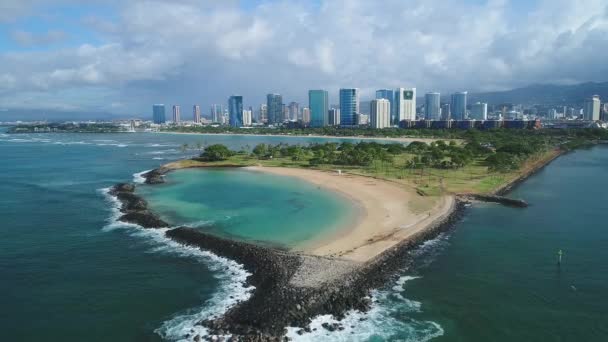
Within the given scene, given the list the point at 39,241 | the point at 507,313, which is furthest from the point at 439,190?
the point at 39,241

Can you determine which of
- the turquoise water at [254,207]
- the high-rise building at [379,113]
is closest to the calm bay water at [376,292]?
the turquoise water at [254,207]

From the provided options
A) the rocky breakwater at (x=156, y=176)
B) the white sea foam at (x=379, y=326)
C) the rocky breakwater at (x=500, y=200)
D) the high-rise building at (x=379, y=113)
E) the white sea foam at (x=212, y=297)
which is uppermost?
the high-rise building at (x=379, y=113)

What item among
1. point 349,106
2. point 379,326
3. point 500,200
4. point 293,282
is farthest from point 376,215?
point 349,106

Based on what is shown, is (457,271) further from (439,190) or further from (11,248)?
(11,248)

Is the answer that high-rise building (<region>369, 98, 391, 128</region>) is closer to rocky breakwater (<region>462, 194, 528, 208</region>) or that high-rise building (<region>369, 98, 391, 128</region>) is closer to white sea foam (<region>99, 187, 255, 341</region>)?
rocky breakwater (<region>462, 194, 528, 208</region>)

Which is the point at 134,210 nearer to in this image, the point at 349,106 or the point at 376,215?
the point at 376,215

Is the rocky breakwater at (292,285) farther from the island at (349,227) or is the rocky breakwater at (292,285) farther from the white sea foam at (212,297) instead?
the white sea foam at (212,297)
